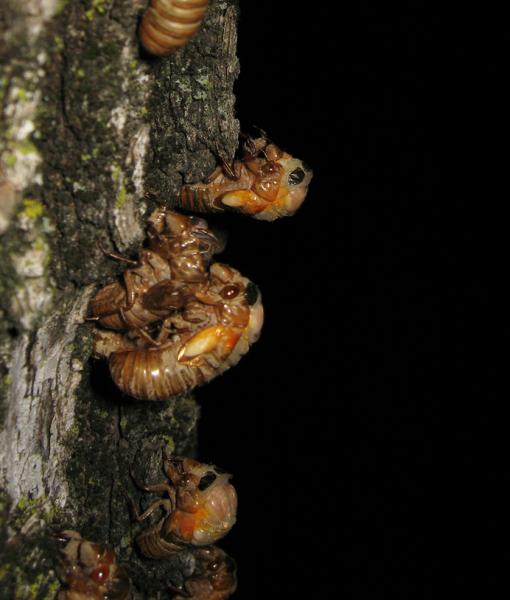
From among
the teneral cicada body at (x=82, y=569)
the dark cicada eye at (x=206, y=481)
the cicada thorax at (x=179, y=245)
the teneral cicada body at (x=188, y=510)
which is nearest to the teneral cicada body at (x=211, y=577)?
the teneral cicada body at (x=188, y=510)

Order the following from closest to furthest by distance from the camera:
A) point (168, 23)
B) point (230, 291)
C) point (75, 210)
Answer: point (168, 23)
point (75, 210)
point (230, 291)

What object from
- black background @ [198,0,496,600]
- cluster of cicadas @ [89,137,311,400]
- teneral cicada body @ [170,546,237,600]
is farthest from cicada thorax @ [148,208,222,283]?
black background @ [198,0,496,600]

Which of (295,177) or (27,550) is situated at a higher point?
(295,177)

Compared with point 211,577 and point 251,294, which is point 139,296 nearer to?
point 251,294

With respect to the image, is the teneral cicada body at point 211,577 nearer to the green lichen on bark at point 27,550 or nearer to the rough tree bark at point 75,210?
the rough tree bark at point 75,210

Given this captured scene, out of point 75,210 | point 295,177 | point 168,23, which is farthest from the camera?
point 295,177

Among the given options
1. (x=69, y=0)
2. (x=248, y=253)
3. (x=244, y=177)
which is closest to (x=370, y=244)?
(x=248, y=253)

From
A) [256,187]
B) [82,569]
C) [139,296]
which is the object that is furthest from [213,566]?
[256,187]
